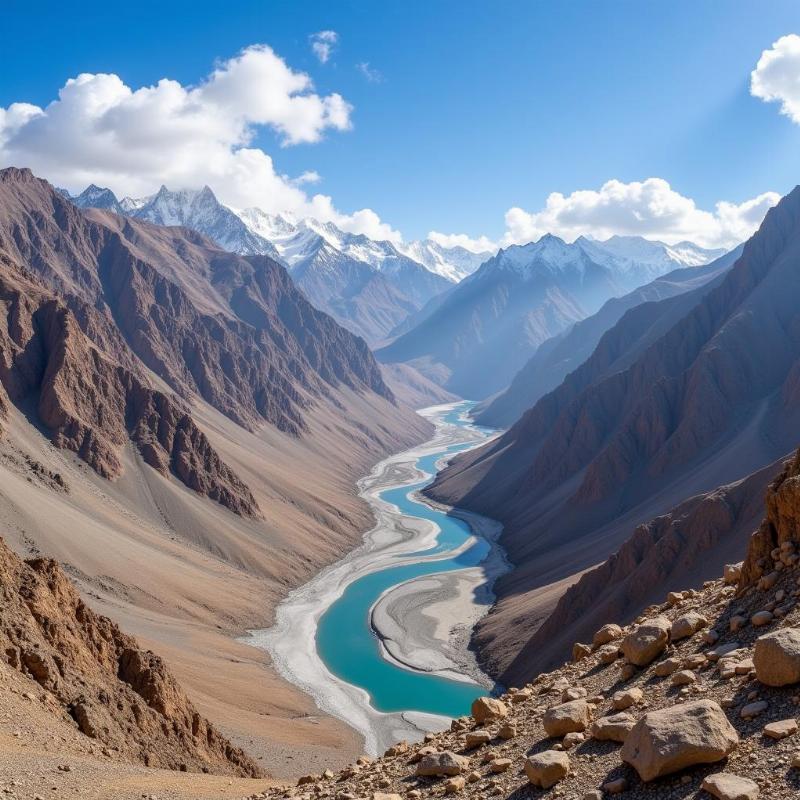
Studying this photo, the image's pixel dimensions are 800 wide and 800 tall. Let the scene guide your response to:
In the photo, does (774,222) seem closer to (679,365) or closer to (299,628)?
(679,365)

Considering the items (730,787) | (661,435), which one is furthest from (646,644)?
(661,435)

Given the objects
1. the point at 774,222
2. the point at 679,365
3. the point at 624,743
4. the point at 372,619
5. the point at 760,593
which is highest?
the point at 774,222

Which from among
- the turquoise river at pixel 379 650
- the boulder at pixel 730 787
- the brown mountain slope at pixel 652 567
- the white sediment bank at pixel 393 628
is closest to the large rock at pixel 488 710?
the boulder at pixel 730 787

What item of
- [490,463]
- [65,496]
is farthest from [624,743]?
[490,463]

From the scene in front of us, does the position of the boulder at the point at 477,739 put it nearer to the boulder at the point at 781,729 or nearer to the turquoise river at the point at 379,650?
the boulder at the point at 781,729

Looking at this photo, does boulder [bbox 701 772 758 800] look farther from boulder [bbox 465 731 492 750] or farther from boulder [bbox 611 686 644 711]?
boulder [bbox 465 731 492 750]

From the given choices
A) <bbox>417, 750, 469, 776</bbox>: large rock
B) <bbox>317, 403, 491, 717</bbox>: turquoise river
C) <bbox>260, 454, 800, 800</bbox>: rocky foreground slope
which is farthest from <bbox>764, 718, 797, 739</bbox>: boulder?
<bbox>317, 403, 491, 717</bbox>: turquoise river

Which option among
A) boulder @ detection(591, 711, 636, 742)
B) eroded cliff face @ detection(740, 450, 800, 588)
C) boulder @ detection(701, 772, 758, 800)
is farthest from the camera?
eroded cliff face @ detection(740, 450, 800, 588)
